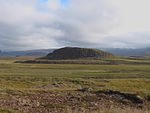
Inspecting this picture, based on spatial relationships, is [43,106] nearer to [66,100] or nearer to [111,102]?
[66,100]

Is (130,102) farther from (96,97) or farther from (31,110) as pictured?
(31,110)

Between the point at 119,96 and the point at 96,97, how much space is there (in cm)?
247

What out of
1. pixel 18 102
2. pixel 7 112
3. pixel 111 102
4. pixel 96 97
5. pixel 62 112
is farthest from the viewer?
pixel 96 97

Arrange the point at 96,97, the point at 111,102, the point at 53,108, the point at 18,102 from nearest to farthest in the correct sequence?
the point at 53,108
the point at 18,102
the point at 111,102
the point at 96,97

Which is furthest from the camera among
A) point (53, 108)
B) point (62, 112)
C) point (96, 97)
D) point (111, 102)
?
point (96, 97)

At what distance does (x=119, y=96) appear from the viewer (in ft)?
55.8

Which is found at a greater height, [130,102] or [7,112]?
[7,112]

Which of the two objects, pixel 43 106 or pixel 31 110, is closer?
pixel 31 110

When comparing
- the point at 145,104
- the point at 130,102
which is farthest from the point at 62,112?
the point at 145,104

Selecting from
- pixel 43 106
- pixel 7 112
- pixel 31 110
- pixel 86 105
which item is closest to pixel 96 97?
pixel 86 105

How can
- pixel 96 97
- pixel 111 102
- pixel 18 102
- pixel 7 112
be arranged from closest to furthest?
1. pixel 7 112
2. pixel 18 102
3. pixel 111 102
4. pixel 96 97

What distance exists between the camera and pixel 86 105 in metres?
13.8

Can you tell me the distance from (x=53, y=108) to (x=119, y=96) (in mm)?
7510

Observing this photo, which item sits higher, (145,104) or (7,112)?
(7,112)
